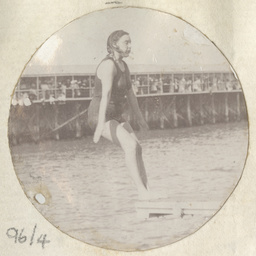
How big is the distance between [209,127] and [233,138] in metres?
0.06


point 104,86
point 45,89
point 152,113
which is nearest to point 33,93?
point 45,89

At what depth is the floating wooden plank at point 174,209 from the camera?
0.98 meters

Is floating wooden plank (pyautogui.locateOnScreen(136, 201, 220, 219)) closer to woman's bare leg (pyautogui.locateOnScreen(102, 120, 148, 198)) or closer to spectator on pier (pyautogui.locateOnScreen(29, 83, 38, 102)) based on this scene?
woman's bare leg (pyautogui.locateOnScreen(102, 120, 148, 198))

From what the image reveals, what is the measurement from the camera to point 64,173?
0.99 m

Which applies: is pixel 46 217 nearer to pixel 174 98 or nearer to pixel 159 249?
pixel 159 249

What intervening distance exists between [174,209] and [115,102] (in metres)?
0.28

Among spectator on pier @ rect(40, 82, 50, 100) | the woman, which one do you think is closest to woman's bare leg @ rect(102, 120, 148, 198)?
the woman

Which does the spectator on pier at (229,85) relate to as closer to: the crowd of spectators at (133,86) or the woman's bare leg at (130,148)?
the crowd of spectators at (133,86)

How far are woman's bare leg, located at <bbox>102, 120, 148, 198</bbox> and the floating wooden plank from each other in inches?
1.1

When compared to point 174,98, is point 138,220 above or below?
below

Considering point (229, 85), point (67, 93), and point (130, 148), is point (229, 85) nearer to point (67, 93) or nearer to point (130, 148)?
point (130, 148)

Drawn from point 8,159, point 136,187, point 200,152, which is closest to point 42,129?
point 8,159

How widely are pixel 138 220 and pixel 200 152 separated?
0.69ft

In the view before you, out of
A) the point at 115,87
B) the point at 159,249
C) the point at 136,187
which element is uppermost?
the point at 115,87
